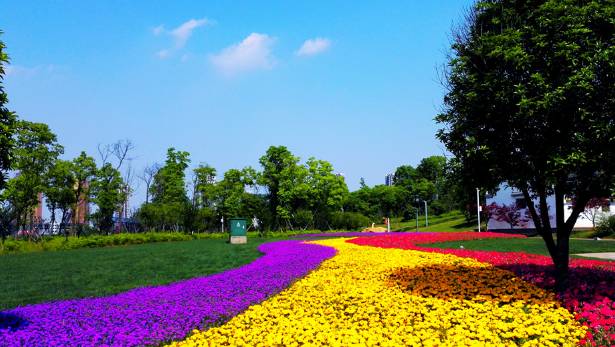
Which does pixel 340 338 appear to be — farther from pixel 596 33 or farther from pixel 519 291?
pixel 596 33

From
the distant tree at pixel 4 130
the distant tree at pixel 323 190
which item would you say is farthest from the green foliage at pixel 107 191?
the distant tree at pixel 4 130

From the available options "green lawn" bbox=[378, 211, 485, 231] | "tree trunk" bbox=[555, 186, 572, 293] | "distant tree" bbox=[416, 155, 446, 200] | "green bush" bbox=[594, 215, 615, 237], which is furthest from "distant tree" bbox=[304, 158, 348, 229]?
"tree trunk" bbox=[555, 186, 572, 293]

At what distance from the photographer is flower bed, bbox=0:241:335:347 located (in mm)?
6582

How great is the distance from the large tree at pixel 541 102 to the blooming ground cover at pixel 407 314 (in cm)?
169

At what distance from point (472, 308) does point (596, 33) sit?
498cm

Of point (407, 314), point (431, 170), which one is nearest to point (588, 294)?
point (407, 314)

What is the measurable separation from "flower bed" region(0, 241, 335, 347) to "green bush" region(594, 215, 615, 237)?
28.9 m

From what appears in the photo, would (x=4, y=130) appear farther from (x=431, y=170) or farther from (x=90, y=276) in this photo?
(x=431, y=170)

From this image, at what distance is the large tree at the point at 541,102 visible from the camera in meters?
7.16

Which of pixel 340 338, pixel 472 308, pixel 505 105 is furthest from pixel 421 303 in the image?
pixel 505 105

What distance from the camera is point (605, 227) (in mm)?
31750

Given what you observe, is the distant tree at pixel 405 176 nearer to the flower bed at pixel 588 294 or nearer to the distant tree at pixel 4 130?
the flower bed at pixel 588 294

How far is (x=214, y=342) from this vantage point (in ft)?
20.3

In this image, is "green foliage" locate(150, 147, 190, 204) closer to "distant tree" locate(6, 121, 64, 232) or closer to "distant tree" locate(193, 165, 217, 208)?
"distant tree" locate(193, 165, 217, 208)
